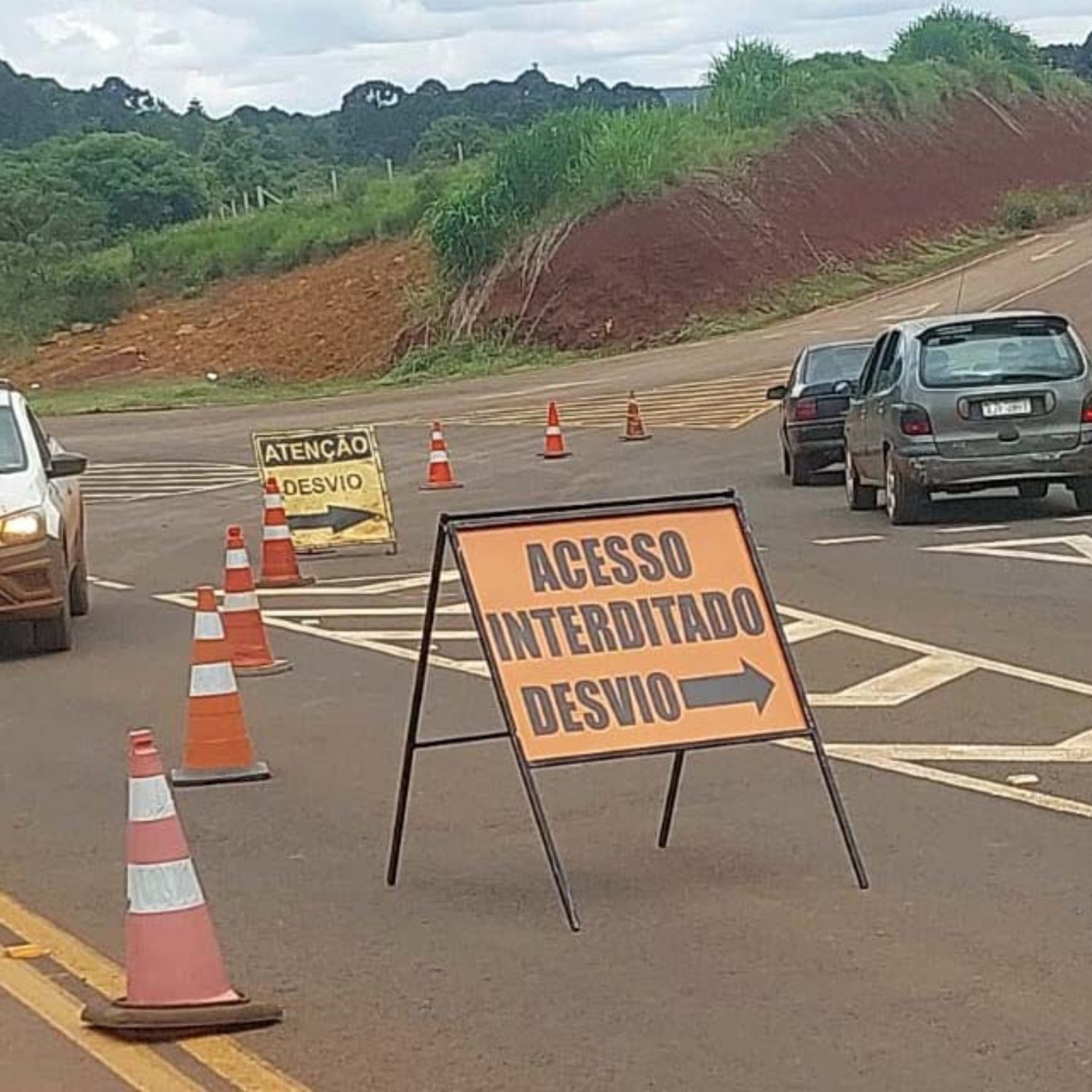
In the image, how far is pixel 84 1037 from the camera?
6.43 metres

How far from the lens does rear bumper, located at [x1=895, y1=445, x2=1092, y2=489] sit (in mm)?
18922

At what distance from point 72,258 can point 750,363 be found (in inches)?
1468

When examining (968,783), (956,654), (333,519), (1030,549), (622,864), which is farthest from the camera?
(333,519)

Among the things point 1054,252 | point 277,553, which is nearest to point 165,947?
point 277,553

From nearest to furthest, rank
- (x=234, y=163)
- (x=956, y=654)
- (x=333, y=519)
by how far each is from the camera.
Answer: (x=956, y=654)
(x=333, y=519)
(x=234, y=163)

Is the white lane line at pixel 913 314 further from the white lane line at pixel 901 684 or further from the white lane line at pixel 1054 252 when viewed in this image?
the white lane line at pixel 901 684

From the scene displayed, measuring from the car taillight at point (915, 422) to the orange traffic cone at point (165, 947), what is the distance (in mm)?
13132

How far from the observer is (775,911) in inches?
298

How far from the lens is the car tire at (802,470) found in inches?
985

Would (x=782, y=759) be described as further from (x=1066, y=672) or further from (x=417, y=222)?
(x=417, y=222)

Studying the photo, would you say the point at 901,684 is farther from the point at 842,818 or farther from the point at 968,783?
the point at 842,818

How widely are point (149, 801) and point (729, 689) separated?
6.99 feet

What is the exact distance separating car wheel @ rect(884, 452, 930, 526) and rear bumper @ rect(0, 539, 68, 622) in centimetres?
736

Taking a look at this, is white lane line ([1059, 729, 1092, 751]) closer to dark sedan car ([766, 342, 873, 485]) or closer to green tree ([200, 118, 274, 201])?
dark sedan car ([766, 342, 873, 485])
